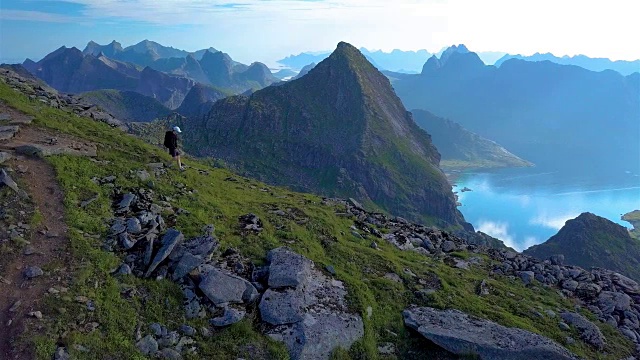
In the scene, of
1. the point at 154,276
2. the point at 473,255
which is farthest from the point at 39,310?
the point at 473,255

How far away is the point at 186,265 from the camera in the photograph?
19.2 meters

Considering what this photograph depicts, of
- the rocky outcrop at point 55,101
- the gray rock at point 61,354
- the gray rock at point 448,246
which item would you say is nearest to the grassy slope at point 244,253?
the gray rock at point 61,354

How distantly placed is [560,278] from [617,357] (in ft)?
32.9

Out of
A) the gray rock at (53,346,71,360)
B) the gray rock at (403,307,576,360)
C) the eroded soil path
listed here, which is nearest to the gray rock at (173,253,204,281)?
the eroded soil path

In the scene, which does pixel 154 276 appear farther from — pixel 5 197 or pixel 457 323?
pixel 457 323

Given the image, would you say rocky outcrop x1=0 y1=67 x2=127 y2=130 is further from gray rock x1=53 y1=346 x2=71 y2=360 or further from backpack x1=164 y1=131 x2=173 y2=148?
gray rock x1=53 y1=346 x2=71 y2=360

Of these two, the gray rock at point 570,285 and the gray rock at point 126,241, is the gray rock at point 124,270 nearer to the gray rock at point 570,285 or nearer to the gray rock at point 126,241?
the gray rock at point 126,241

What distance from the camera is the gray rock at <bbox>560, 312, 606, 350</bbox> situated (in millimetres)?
22297

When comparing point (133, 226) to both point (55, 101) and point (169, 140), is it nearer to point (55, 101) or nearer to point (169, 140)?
point (169, 140)

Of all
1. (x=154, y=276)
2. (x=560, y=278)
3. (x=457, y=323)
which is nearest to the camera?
(x=154, y=276)

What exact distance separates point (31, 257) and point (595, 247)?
19214 centimetres

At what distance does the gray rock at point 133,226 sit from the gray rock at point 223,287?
4372 millimetres

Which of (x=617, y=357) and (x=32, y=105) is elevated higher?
(x=32, y=105)

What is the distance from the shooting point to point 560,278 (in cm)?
3136
